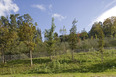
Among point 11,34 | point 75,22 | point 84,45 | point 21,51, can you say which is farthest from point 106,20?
point 11,34

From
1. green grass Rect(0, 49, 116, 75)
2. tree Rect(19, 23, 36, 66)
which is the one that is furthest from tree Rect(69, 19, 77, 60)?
tree Rect(19, 23, 36, 66)

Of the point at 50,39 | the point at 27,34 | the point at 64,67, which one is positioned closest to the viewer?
the point at 64,67

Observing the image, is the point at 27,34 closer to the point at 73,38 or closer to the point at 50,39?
the point at 50,39

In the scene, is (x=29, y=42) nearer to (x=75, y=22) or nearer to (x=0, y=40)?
(x=0, y=40)

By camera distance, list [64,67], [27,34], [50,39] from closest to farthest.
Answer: [64,67] → [27,34] → [50,39]

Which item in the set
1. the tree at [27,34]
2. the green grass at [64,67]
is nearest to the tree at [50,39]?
the green grass at [64,67]

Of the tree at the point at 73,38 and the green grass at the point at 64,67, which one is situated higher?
the tree at the point at 73,38

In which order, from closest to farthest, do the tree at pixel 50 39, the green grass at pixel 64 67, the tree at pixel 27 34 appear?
the green grass at pixel 64 67, the tree at pixel 27 34, the tree at pixel 50 39

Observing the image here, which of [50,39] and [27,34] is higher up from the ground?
[27,34]

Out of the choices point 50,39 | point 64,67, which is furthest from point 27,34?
point 64,67

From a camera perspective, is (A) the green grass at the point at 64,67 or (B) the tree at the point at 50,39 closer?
(A) the green grass at the point at 64,67

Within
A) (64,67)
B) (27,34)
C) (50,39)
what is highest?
(27,34)

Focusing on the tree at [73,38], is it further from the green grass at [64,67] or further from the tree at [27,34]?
the tree at [27,34]

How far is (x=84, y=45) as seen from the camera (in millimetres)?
38406
